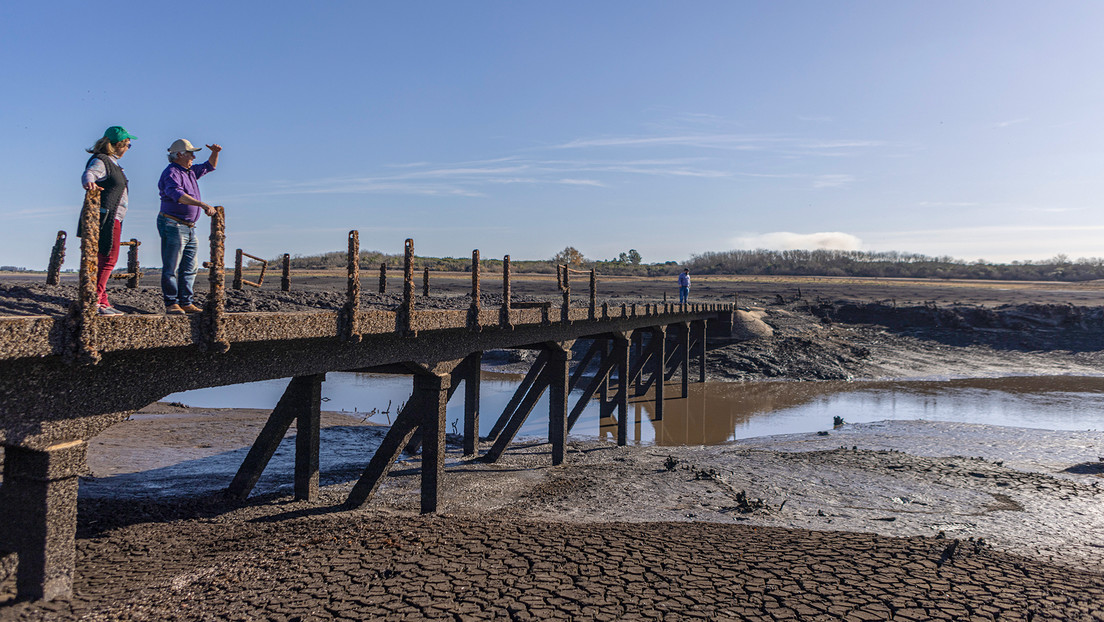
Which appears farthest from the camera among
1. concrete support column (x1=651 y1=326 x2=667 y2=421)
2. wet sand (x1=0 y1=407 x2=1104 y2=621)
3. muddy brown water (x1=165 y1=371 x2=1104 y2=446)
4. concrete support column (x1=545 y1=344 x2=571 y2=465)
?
concrete support column (x1=651 y1=326 x2=667 y2=421)

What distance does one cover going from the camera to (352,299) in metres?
5.62

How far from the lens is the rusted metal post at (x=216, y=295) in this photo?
14.0ft

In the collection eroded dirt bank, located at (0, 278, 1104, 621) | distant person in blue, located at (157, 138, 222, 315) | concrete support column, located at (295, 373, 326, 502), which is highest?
distant person in blue, located at (157, 138, 222, 315)

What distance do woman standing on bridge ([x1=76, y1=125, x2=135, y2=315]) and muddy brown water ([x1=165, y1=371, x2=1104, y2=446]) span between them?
35.8 ft

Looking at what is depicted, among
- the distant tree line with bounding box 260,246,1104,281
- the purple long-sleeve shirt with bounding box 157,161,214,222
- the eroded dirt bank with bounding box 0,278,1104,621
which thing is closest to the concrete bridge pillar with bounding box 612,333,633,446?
the eroded dirt bank with bounding box 0,278,1104,621

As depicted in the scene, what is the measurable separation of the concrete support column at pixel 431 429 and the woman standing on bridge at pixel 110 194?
138 inches

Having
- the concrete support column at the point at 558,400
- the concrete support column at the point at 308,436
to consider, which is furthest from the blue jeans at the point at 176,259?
the concrete support column at the point at 558,400

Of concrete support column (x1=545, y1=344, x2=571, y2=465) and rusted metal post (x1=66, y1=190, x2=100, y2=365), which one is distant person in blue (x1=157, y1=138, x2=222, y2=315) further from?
concrete support column (x1=545, y1=344, x2=571, y2=465)

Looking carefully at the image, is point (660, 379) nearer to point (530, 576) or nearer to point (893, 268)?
point (530, 576)

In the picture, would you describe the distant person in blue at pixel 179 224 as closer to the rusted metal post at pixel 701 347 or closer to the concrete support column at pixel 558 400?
the concrete support column at pixel 558 400

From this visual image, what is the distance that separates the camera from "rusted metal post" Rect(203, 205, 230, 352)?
4.26 m

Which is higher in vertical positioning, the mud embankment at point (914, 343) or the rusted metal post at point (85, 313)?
the rusted metal post at point (85, 313)

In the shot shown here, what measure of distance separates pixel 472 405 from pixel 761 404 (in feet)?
38.7

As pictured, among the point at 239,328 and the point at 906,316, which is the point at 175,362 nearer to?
the point at 239,328
